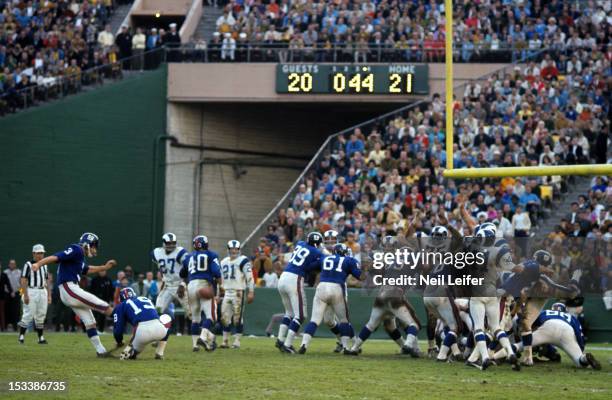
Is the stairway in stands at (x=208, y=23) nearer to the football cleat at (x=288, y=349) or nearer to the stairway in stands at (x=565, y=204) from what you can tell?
the stairway in stands at (x=565, y=204)

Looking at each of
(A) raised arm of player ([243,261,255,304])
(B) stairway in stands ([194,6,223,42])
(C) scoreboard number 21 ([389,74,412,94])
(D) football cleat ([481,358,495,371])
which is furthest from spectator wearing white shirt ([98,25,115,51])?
(D) football cleat ([481,358,495,371])

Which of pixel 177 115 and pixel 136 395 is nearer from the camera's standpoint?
pixel 136 395

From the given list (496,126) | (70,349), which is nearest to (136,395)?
(70,349)

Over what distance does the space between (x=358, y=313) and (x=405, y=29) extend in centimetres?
1029

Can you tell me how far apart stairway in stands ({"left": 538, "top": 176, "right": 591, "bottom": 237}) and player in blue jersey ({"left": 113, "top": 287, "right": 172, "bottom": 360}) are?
433 inches

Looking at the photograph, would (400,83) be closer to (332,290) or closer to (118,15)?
(118,15)

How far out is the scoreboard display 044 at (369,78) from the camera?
30453mm

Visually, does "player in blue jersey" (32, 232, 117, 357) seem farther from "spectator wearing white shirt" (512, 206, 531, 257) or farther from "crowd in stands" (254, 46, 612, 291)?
"spectator wearing white shirt" (512, 206, 531, 257)

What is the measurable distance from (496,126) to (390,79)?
432 centimetres

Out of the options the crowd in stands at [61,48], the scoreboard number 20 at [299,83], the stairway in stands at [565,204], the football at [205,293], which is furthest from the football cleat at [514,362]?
the crowd in stands at [61,48]

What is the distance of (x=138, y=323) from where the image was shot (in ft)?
51.6

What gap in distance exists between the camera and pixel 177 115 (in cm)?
3291

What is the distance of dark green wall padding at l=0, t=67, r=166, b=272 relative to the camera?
3014 centimetres

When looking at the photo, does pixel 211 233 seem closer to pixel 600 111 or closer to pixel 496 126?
pixel 496 126
